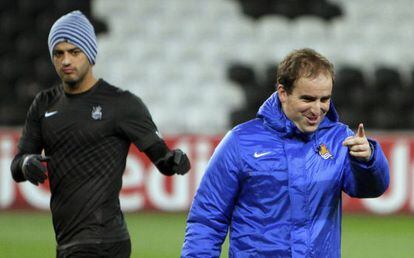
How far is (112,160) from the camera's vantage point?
4730 millimetres

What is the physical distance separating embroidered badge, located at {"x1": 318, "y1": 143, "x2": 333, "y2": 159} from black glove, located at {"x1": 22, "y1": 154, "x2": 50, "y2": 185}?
57.4 inches

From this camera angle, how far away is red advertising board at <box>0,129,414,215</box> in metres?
10.6

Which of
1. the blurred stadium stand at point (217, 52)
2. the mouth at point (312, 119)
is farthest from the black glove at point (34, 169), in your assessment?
the blurred stadium stand at point (217, 52)

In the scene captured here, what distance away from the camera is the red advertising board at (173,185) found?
10578 millimetres

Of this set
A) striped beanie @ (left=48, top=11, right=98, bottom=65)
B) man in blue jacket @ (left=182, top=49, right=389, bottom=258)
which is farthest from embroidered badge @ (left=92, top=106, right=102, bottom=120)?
man in blue jacket @ (left=182, top=49, right=389, bottom=258)

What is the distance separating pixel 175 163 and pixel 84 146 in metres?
0.45

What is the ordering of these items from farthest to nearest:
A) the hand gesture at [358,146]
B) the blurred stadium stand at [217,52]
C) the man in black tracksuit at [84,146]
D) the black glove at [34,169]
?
the blurred stadium stand at [217,52]
the man in black tracksuit at [84,146]
the black glove at [34,169]
the hand gesture at [358,146]

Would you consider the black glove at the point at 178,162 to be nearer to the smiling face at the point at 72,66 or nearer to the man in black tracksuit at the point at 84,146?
the man in black tracksuit at the point at 84,146

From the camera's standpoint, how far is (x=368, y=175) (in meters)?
3.57

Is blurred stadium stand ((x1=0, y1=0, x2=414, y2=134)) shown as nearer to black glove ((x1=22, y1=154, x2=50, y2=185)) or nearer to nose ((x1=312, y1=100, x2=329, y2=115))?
black glove ((x1=22, y1=154, x2=50, y2=185))

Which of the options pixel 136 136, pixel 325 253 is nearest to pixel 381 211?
pixel 136 136

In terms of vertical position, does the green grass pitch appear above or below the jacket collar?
below

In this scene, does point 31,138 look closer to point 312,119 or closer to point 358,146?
point 312,119

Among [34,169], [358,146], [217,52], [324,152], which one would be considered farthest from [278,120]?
[217,52]
